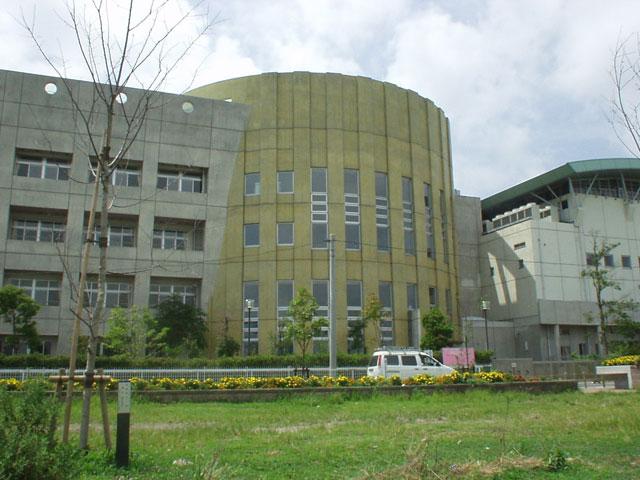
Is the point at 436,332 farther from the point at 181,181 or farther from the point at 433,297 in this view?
the point at 181,181

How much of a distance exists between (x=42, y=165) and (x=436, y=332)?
90.5 ft

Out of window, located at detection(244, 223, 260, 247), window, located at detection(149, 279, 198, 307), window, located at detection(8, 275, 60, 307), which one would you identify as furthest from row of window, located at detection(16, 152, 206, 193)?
window, located at detection(8, 275, 60, 307)

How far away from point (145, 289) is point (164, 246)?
3596 mm

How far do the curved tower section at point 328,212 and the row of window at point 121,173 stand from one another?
2877 mm

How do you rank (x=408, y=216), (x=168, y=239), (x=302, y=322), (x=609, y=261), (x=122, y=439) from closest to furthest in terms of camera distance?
(x=122, y=439) → (x=302, y=322) → (x=168, y=239) → (x=408, y=216) → (x=609, y=261)

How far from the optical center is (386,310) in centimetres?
4306

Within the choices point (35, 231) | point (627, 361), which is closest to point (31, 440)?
point (627, 361)

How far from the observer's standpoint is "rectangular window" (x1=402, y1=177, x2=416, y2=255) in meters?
46.2

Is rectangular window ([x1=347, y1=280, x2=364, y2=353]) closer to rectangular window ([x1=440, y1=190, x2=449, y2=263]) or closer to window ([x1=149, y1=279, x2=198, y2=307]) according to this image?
rectangular window ([x1=440, y1=190, x2=449, y2=263])

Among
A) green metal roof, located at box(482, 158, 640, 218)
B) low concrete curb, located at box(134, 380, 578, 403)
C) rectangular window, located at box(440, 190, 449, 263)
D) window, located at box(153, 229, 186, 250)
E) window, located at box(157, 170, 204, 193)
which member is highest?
green metal roof, located at box(482, 158, 640, 218)

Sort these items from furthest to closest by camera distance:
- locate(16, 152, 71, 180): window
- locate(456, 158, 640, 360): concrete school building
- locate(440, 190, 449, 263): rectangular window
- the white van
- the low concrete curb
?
1. locate(456, 158, 640, 360): concrete school building
2. locate(440, 190, 449, 263): rectangular window
3. locate(16, 152, 71, 180): window
4. the white van
5. the low concrete curb

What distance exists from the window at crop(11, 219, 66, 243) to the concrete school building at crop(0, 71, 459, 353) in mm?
93

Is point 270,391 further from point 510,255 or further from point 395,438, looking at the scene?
point 510,255

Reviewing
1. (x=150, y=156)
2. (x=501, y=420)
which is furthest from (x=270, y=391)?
(x=150, y=156)
